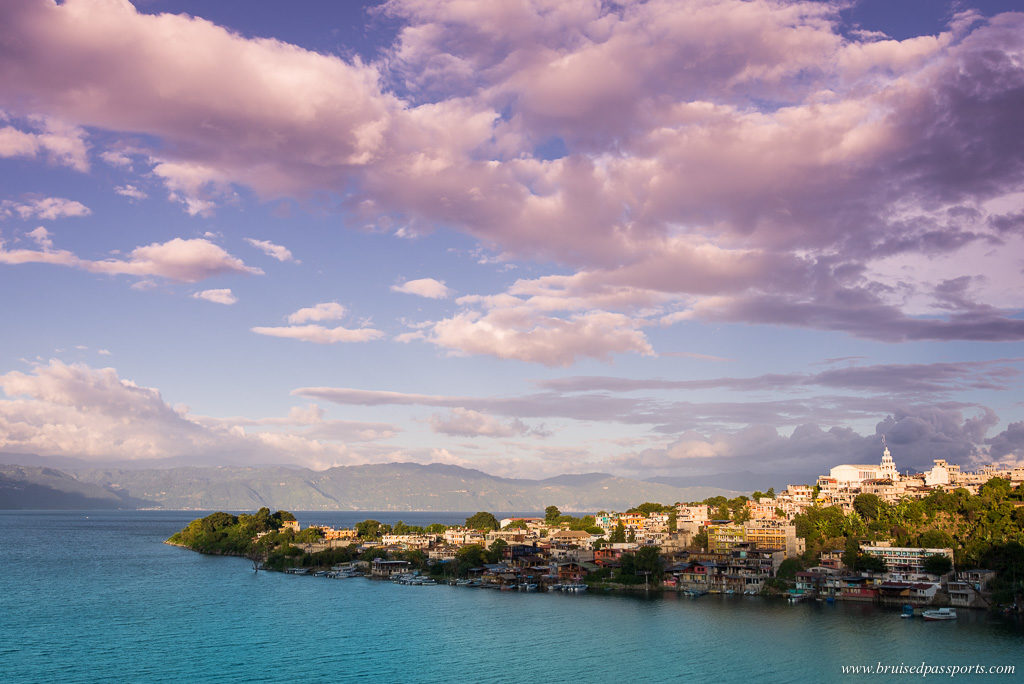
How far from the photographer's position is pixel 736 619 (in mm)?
61250

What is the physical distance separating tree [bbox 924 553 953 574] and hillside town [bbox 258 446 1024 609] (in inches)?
3.6

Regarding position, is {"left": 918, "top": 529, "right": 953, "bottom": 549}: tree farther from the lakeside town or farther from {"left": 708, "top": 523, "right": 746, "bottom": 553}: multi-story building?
{"left": 708, "top": 523, "right": 746, "bottom": 553}: multi-story building

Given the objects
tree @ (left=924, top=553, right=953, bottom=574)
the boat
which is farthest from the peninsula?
the boat

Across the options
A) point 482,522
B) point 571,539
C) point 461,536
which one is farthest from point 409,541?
point 571,539

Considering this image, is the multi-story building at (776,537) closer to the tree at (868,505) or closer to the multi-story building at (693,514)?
the tree at (868,505)

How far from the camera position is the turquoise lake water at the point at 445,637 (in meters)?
44.3

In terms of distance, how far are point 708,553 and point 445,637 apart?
45.0 metres

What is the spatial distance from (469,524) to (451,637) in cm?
7701

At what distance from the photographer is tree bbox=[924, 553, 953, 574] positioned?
68.4 meters

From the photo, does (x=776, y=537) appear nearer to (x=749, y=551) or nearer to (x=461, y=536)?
(x=749, y=551)

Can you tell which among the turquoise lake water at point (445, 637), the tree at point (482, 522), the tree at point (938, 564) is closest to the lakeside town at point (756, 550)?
the tree at point (938, 564)

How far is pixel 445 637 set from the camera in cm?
5459

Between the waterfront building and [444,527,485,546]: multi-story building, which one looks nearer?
the waterfront building

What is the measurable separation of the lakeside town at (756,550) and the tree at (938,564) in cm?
10
